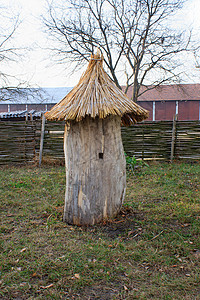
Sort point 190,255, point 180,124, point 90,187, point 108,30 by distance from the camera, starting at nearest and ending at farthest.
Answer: point 190,255 < point 90,187 < point 180,124 < point 108,30

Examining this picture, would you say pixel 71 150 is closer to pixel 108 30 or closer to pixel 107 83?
pixel 107 83

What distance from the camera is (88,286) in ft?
8.36

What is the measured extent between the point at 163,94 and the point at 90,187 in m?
27.9

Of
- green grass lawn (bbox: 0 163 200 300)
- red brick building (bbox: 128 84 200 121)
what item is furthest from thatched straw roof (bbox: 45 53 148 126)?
red brick building (bbox: 128 84 200 121)

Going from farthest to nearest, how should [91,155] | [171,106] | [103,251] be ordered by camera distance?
1. [171,106]
2. [91,155]
3. [103,251]

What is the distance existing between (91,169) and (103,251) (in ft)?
3.82

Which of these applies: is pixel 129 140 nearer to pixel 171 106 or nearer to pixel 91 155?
pixel 91 155

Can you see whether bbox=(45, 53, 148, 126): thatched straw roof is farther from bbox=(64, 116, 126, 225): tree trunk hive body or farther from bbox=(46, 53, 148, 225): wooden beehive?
bbox=(64, 116, 126, 225): tree trunk hive body

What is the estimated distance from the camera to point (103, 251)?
3135 mm

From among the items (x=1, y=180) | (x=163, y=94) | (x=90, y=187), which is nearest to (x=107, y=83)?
(x=90, y=187)

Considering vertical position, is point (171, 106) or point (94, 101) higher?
point (171, 106)

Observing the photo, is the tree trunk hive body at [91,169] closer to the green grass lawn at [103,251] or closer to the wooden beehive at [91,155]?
the wooden beehive at [91,155]

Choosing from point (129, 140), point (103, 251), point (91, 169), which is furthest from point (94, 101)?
point (129, 140)

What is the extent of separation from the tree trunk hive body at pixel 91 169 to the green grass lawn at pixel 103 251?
0.24 metres
